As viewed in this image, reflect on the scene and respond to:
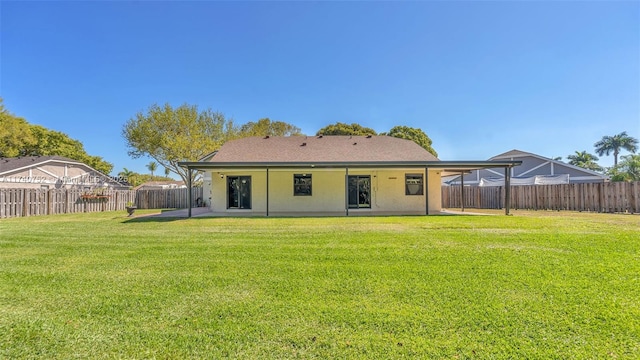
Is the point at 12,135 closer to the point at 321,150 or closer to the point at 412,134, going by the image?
the point at 321,150

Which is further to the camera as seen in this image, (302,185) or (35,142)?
(35,142)

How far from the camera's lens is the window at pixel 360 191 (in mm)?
15203

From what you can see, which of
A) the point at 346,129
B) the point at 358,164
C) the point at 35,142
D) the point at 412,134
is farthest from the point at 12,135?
the point at 412,134

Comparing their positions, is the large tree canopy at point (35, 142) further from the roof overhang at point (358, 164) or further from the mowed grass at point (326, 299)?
the mowed grass at point (326, 299)

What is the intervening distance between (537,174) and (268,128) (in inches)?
1112

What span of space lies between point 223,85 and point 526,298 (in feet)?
72.6

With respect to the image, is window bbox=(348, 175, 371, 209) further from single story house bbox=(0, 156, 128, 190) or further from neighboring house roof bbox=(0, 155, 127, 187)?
neighboring house roof bbox=(0, 155, 127, 187)

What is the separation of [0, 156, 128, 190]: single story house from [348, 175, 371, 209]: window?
2259cm

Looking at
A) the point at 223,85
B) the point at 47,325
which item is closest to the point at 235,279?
the point at 47,325

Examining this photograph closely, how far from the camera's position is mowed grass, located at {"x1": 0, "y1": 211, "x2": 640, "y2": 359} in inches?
104

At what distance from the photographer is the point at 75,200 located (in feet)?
53.0

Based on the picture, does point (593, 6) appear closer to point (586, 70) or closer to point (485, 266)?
point (586, 70)

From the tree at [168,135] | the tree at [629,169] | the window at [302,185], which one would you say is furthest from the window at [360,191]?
the tree at [629,169]

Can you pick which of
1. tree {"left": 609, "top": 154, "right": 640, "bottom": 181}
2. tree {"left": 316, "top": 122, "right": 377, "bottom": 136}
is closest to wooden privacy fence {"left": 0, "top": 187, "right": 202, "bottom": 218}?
tree {"left": 316, "top": 122, "right": 377, "bottom": 136}
